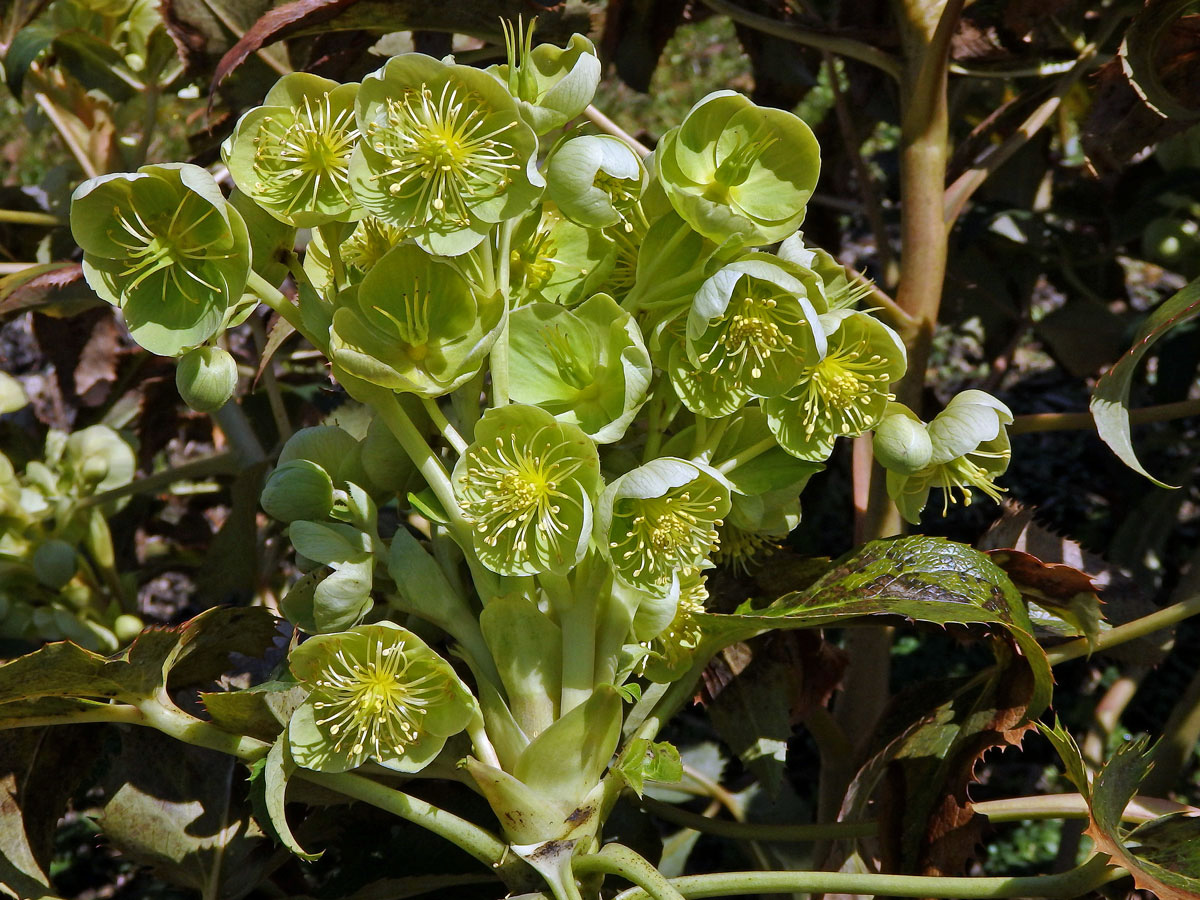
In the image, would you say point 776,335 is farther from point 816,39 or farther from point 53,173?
point 53,173

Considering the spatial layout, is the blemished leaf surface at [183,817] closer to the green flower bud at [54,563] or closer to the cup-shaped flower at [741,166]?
the green flower bud at [54,563]

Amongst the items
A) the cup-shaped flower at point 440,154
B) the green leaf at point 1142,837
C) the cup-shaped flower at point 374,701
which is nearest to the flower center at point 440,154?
the cup-shaped flower at point 440,154

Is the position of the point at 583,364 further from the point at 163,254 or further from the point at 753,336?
the point at 163,254

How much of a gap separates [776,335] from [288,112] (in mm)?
287

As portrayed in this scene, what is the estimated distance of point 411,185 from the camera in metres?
0.56

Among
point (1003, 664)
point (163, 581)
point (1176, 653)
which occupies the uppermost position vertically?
point (1003, 664)

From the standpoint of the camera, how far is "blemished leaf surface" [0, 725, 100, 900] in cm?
75

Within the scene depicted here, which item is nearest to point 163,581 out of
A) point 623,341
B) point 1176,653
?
point 623,341

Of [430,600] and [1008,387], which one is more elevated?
[430,600]

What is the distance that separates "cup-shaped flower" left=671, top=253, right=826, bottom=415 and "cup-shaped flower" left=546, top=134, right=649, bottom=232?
7 cm

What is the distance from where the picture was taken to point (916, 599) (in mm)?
619

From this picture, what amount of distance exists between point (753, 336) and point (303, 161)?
25 centimetres

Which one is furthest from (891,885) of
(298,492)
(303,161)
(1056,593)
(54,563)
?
(54,563)

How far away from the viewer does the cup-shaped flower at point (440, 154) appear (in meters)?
0.55
